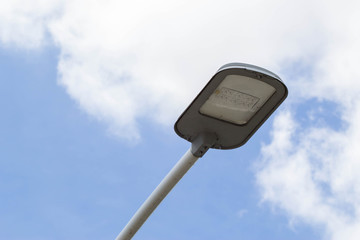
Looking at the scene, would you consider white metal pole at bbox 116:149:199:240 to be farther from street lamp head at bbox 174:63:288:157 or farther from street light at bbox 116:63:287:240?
street lamp head at bbox 174:63:288:157

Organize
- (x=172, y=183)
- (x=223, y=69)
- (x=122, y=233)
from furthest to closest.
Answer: (x=122, y=233), (x=172, y=183), (x=223, y=69)

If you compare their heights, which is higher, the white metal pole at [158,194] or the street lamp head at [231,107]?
the street lamp head at [231,107]

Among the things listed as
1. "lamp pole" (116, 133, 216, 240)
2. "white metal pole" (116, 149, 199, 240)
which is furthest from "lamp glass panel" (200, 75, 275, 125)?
"white metal pole" (116, 149, 199, 240)

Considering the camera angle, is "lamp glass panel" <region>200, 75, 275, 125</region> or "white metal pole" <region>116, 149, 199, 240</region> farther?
"white metal pole" <region>116, 149, 199, 240</region>

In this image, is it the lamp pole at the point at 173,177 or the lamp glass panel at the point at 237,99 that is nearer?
the lamp glass panel at the point at 237,99

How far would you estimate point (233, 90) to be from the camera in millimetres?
4508

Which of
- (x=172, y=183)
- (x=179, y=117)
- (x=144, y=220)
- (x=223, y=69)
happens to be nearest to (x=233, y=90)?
(x=223, y=69)

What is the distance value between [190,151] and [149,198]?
1.74ft

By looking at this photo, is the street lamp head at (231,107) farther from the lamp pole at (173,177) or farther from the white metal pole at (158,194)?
the white metal pole at (158,194)

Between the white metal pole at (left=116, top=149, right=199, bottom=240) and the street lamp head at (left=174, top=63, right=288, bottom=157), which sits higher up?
the street lamp head at (left=174, top=63, right=288, bottom=157)

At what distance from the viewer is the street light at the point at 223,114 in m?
4.43

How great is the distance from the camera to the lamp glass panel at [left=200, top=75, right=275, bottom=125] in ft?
14.6

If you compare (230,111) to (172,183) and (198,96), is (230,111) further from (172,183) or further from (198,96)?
(172,183)

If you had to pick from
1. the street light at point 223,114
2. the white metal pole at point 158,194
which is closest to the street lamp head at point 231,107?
the street light at point 223,114
